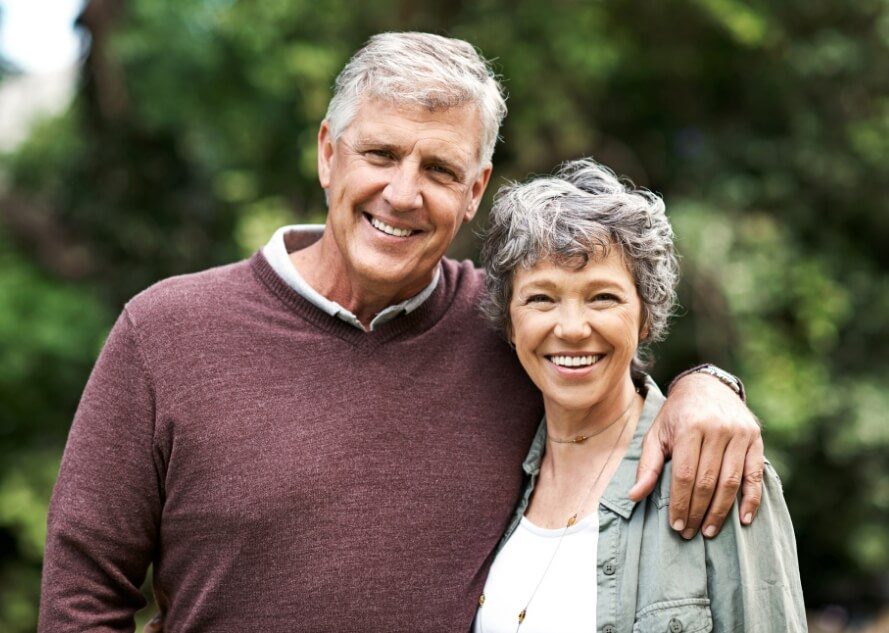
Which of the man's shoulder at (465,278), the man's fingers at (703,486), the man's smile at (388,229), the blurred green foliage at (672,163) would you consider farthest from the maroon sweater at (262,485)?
the blurred green foliage at (672,163)

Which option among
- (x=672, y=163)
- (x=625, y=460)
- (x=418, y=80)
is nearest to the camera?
(x=625, y=460)

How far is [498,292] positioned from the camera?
6.93ft

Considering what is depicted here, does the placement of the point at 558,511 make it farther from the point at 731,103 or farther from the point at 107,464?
the point at 731,103

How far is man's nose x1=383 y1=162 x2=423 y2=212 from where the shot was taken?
208 cm

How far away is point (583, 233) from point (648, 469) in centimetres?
47

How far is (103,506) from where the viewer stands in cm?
197

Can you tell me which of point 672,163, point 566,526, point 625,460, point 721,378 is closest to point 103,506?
point 566,526

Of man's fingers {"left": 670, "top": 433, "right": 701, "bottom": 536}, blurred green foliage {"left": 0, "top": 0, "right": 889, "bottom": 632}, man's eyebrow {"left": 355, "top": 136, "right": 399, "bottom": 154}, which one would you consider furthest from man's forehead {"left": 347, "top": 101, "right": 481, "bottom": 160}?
blurred green foliage {"left": 0, "top": 0, "right": 889, "bottom": 632}

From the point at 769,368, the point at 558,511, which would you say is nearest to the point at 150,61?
the point at 769,368

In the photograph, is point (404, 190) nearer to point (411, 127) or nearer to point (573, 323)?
point (411, 127)

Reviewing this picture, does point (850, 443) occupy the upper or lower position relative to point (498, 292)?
upper

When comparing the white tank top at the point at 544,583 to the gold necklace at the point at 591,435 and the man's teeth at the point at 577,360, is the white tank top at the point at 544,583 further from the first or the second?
the man's teeth at the point at 577,360

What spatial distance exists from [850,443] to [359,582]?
395 cm

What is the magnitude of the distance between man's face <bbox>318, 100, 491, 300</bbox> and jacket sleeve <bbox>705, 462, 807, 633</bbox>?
863 millimetres
